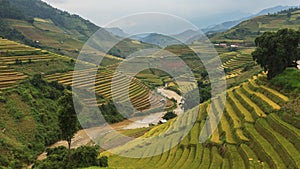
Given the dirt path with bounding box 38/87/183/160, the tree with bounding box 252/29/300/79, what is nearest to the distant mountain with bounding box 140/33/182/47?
the tree with bounding box 252/29/300/79

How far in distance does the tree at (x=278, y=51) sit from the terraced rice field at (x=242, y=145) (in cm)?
161

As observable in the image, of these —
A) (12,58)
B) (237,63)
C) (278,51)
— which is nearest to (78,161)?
(278,51)

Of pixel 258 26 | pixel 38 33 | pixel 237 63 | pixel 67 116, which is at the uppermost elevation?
pixel 38 33

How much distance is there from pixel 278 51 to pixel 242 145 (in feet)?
24.0

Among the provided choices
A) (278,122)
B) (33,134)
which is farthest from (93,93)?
(278,122)

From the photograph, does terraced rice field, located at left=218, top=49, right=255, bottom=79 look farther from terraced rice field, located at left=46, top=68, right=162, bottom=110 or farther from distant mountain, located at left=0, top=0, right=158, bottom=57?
distant mountain, located at left=0, top=0, right=158, bottom=57

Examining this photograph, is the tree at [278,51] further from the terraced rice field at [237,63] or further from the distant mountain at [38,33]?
the distant mountain at [38,33]

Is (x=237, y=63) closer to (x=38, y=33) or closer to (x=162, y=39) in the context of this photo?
(x=162, y=39)

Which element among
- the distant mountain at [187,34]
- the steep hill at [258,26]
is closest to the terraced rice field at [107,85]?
the distant mountain at [187,34]

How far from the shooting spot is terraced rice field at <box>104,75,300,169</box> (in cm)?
1148

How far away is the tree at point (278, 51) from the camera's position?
17.5 meters

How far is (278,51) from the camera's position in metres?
17.5

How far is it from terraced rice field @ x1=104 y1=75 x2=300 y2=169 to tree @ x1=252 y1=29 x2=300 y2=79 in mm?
1615

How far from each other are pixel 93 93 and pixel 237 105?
21.5 metres
